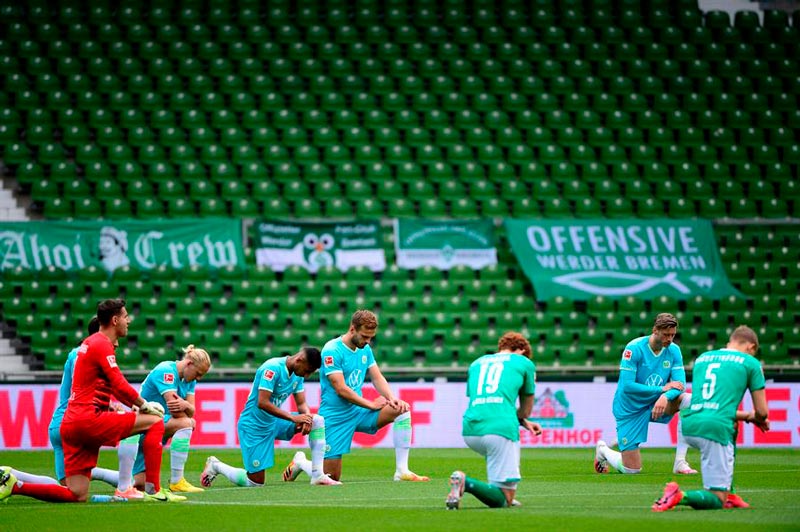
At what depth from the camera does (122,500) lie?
12070mm

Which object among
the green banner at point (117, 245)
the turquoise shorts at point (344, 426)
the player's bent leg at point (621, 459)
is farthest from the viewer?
the green banner at point (117, 245)

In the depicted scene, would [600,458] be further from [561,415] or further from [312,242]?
[312,242]

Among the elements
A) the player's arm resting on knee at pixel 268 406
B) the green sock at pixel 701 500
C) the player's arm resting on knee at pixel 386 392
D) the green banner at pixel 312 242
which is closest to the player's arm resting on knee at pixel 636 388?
the player's arm resting on knee at pixel 386 392

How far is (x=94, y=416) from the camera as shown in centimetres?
1154

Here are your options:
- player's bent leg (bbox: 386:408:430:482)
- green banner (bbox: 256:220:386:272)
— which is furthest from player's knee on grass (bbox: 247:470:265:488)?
green banner (bbox: 256:220:386:272)

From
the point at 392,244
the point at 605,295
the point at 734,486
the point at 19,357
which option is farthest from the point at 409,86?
the point at 734,486

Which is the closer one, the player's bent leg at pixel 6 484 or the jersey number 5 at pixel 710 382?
the jersey number 5 at pixel 710 382

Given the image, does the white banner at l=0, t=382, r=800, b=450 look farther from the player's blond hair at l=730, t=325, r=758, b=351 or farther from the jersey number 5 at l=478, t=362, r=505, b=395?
the player's blond hair at l=730, t=325, r=758, b=351

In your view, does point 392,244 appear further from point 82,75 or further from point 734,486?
point 734,486

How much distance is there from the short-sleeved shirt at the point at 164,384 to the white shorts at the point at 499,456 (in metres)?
3.87

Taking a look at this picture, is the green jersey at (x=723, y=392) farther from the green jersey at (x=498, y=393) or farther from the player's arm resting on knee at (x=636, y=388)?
the player's arm resting on knee at (x=636, y=388)

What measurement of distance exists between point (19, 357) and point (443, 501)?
52.9ft

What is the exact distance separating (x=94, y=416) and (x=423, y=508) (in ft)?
10.4

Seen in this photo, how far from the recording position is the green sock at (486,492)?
1070 centimetres
